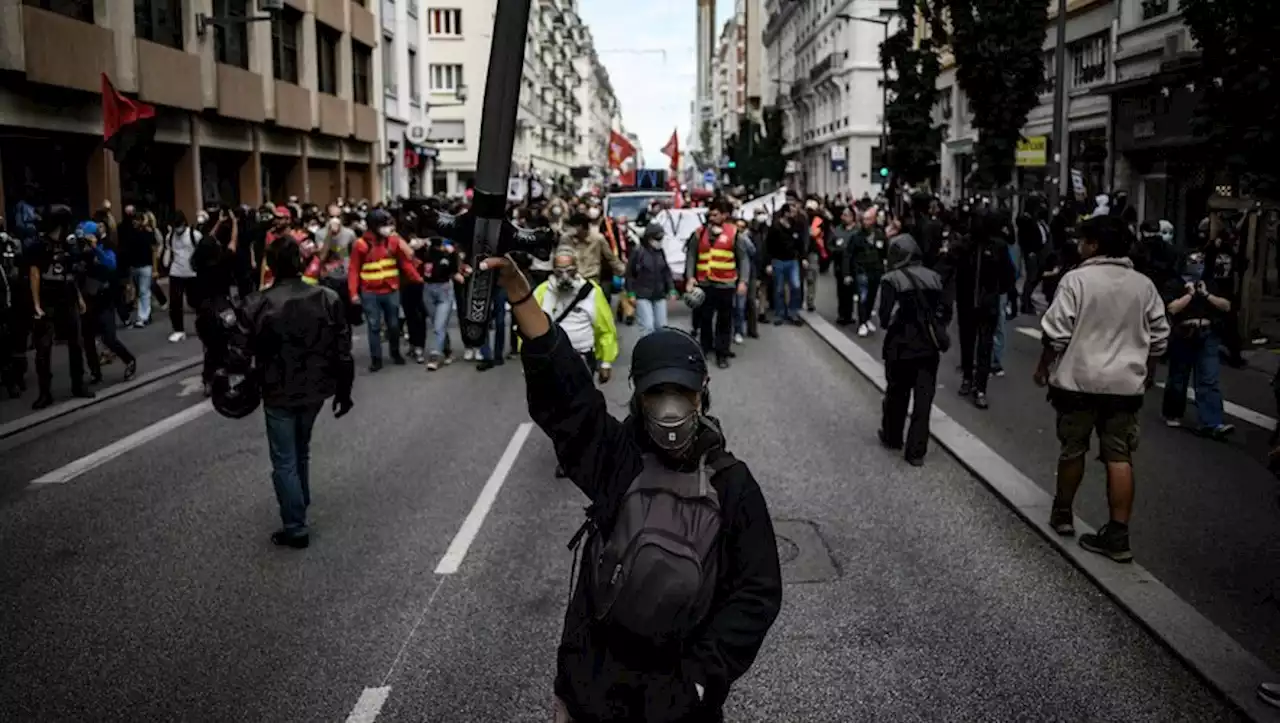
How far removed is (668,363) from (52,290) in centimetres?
1130

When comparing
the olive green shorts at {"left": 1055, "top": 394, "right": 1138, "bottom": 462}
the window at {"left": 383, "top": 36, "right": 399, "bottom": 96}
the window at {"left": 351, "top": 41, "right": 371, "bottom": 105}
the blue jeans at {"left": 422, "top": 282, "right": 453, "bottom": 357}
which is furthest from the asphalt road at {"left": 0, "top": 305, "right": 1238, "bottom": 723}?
the window at {"left": 383, "top": 36, "right": 399, "bottom": 96}

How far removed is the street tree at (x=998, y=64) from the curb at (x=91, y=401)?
1858 cm

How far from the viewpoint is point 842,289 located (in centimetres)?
1995

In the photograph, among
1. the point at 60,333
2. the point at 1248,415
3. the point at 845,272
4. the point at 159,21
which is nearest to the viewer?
the point at 1248,415

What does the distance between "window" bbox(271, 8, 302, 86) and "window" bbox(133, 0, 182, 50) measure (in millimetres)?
6230

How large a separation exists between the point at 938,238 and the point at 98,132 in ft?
48.6

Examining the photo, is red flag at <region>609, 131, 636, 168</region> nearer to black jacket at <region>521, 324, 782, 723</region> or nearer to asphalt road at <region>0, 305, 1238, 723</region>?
asphalt road at <region>0, 305, 1238, 723</region>

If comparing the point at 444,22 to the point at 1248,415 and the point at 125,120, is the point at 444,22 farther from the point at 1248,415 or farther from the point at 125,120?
the point at 1248,415

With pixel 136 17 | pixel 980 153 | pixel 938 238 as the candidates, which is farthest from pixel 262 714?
pixel 980 153

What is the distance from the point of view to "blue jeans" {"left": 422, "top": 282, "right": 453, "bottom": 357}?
50.7 feet

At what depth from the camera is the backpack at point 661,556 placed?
2.86 m

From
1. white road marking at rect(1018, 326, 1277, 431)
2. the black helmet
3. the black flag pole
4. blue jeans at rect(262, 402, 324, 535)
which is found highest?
the black flag pole

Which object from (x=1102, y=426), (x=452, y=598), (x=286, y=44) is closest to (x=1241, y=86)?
(x=1102, y=426)

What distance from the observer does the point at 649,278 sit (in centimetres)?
1385
